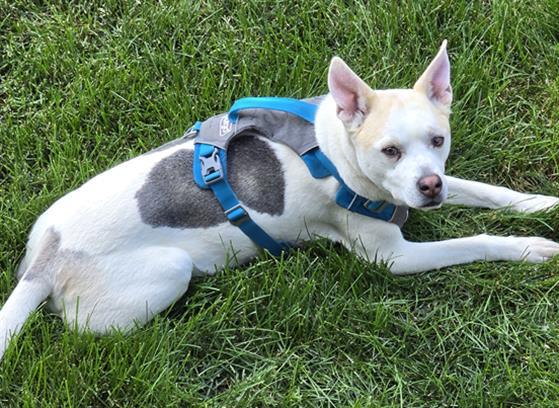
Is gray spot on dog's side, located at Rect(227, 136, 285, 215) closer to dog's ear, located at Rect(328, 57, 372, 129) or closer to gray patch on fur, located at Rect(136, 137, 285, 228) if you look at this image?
gray patch on fur, located at Rect(136, 137, 285, 228)

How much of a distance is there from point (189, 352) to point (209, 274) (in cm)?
40

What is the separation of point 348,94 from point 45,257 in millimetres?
1388

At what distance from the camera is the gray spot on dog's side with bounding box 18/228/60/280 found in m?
4.02

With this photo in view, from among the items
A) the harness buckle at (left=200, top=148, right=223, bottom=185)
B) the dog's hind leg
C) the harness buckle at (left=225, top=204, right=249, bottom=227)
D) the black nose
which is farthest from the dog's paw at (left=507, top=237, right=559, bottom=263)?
the dog's hind leg

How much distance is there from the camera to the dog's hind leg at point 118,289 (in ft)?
13.2

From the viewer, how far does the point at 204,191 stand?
4160 millimetres

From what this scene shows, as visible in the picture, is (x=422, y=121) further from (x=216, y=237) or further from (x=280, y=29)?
(x=280, y=29)

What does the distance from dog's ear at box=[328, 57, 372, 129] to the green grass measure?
24.5 inches

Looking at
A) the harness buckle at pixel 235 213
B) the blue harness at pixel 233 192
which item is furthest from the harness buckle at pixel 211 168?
the harness buckle at pixel 235 213

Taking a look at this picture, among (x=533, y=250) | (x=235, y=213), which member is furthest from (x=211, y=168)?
(x=533, y=250)

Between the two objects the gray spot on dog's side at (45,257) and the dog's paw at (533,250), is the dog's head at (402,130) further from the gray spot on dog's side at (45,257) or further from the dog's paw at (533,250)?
the gray spot on dog's side at (45,257)

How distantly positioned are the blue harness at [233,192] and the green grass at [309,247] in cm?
20

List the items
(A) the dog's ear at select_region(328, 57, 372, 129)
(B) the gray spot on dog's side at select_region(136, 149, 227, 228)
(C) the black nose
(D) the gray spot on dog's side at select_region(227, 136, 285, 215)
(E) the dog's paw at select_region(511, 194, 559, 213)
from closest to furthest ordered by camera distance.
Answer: (C) the black nose → (A) the dog's ear at select_region(328, 57, 372, 129) → (B) the gray spot on dog's side at select_region(136, 149, 227, 228) → (D) the gray spot on dog's side at select_region(227, 136, 285, 215) → (E) the dog's paw at select_region(511, 194, 559, 213)

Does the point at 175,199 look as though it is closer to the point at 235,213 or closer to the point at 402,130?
the point at 235,213
